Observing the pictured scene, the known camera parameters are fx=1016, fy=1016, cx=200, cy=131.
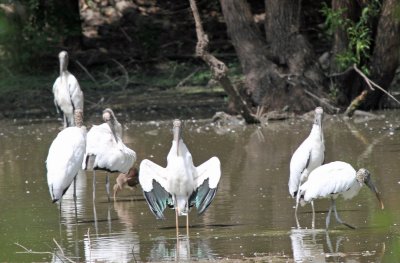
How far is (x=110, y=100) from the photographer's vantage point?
17938 millimetres

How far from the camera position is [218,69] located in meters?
13.9

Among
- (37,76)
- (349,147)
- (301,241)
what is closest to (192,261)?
(301,241)

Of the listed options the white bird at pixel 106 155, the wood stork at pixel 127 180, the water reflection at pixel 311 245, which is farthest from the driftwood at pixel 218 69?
the water reflection at pixel 311 245

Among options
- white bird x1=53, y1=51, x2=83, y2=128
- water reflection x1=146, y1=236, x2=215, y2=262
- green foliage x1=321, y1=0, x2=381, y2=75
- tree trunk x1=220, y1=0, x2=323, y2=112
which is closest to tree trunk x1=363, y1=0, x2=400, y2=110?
green foliage x1=321, y1=0, x2=381, y2=75

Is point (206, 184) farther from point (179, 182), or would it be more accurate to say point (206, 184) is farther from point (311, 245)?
point (311, 245)

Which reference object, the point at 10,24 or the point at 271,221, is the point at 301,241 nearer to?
the point at 271,221

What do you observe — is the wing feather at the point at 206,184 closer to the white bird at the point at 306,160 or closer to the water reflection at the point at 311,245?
the water reflection at the point at 311,245

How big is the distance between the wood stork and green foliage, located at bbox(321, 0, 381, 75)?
549 cm

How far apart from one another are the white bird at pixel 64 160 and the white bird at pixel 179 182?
0.68m

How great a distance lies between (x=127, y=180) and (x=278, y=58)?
618 cm

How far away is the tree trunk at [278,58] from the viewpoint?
15492mm

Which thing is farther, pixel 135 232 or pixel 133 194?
pixel 133 194

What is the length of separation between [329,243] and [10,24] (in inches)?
166

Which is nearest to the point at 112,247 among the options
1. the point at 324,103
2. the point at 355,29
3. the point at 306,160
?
the point at 306,160
